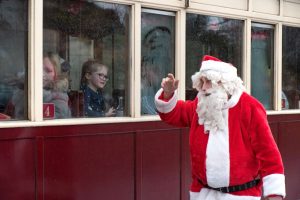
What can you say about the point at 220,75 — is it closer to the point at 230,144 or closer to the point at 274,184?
the point at 230,144

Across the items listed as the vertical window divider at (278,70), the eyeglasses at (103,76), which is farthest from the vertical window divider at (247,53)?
the eyeglasses at (103,76)

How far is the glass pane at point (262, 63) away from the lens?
586 cm

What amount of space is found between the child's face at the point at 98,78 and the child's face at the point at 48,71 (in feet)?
1.20

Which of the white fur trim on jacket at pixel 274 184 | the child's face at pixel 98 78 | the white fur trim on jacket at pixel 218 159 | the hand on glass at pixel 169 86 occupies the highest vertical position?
the child's face at pixel 98 78


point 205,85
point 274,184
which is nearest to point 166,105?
point 205,85

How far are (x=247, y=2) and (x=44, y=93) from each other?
2.54m

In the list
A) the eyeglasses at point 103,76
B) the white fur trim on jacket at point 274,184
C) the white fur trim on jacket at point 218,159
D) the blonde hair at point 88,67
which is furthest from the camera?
the eyeglasses at point 103,76

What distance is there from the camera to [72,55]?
4.23 m

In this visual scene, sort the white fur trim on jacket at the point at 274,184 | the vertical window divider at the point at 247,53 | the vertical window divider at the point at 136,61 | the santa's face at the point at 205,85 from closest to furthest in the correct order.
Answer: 1. the white fur trim on jacket at the point at 274,184
2. the santa's face at the point at 205,85
3. the vertical window divider at the point at 136,61
4. the vertical window divider at the point at 247,53

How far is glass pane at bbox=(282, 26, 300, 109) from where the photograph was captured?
6.23m

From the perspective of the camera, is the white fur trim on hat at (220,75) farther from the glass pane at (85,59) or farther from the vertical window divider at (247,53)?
the vertical window divider at (247,53)

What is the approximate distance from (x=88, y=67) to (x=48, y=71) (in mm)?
407

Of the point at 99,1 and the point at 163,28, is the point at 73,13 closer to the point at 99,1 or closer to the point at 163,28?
the point at 99,1

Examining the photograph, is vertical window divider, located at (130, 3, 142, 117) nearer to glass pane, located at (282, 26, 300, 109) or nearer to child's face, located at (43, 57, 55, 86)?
child's face, located at (43, 57, 55, 86)
